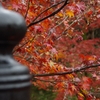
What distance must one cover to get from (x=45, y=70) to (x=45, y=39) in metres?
0.28

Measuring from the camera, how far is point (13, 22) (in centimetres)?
71

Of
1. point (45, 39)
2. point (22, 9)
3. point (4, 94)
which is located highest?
point (22, 9)

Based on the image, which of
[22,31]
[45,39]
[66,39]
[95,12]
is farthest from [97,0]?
[22,31]

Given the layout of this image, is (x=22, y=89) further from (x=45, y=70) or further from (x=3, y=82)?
(x=45, y=70)

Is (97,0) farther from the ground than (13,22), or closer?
farther from the ground

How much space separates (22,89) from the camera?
0.69m

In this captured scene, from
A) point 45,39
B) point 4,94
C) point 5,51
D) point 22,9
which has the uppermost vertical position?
point 22,9

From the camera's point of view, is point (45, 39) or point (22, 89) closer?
point (22, 89)

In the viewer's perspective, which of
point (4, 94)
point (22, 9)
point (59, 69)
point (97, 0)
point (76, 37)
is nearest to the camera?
point (4, 94)

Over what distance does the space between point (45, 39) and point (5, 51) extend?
1900mm

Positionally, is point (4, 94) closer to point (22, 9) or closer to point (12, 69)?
point (12, 69)

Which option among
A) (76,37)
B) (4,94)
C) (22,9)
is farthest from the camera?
(76,37)

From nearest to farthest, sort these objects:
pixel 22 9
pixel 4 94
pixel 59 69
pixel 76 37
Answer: pixel 4 94 < pixel 22 9 < pixel 59 69 < pixel 76 37

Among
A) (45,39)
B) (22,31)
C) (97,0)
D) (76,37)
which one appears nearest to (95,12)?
(97,0)
